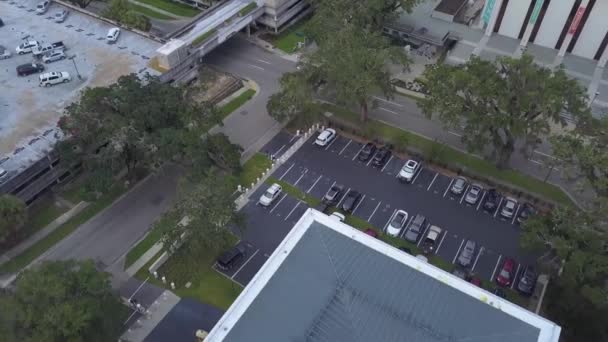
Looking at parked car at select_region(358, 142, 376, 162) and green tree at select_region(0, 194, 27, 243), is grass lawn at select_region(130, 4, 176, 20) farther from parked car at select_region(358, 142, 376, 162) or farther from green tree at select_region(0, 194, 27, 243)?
green tree at select_region(0, 194, 27, 243)

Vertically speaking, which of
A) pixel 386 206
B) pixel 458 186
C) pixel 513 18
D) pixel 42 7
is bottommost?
pixel 386 206

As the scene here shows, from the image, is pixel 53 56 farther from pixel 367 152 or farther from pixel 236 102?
pixel 367 152

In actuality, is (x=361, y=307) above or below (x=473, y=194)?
below

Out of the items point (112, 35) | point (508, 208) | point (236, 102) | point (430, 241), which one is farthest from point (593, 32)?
point (112, 35)

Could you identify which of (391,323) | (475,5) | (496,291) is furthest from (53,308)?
(475,5)

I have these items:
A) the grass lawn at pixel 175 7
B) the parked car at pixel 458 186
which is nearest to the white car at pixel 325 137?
the parked car at pixel 458 186

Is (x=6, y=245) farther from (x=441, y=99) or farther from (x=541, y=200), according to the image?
(x=541, y=200)

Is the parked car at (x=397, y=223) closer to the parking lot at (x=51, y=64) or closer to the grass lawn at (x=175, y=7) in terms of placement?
the parking lot at (x=51, y=64)
